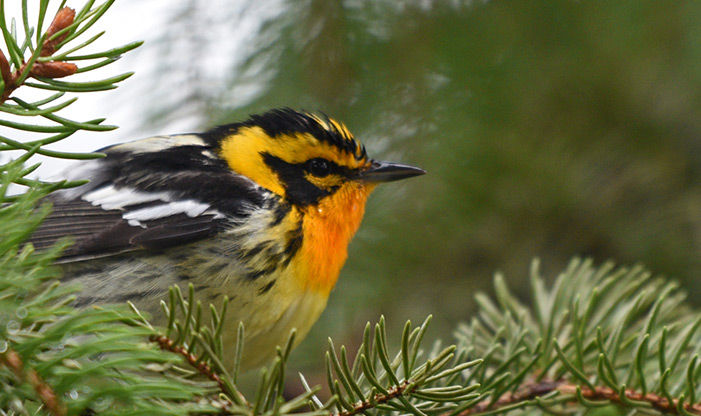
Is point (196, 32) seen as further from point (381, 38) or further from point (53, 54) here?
point (53, 54)

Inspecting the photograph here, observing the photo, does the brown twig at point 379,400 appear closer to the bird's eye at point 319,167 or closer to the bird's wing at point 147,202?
the bird's wing at point 147,202

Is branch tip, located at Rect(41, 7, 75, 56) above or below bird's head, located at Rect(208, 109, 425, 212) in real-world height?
below

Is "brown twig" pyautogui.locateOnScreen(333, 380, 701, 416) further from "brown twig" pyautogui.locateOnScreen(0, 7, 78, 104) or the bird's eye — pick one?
the bird's eye

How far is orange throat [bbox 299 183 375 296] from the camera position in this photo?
2051mm

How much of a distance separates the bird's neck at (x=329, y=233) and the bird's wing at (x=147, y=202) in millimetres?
207

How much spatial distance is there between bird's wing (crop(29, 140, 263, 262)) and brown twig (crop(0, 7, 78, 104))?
3.00 ft

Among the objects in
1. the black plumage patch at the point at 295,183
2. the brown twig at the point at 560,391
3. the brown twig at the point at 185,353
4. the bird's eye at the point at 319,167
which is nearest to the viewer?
the brown twig at the point at 185,353

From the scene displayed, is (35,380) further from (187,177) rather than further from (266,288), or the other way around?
(187,177)

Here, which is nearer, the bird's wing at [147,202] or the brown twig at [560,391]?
the brown twig at [560,391]

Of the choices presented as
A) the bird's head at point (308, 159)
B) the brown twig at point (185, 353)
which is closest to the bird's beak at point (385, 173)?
the bird's head at point (308, 159)

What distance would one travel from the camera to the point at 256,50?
270cm

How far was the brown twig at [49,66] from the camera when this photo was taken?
1062 millimetres

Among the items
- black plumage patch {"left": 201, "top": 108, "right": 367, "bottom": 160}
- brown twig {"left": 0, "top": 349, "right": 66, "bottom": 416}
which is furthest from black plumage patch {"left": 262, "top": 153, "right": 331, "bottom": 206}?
brown twig {"left": 0, "top": 349, "right": 66, "bottom": 416}

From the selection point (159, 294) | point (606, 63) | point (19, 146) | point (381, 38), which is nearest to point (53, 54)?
point (19, 146)
